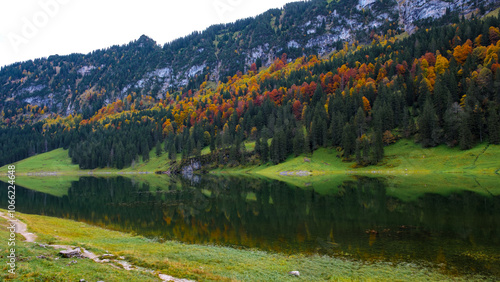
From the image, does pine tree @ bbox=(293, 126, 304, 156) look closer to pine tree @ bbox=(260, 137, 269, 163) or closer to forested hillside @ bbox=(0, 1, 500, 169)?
forested hillside @ bbox=(0, 1, 500, 169)

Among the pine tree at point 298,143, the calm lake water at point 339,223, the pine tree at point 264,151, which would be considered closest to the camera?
the calm lake water at point 339,223

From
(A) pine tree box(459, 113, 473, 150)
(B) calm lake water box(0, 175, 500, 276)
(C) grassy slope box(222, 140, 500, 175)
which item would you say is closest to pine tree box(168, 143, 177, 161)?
(C) grassy slope box(222, 140, 500, 175)

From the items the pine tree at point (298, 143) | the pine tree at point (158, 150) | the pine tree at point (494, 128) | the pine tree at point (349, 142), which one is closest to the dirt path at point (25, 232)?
the pine tree at point (349, 142)

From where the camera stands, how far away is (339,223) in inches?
1225

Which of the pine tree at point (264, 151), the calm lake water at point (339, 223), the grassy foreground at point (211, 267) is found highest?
the pine tree at point (264, 151)

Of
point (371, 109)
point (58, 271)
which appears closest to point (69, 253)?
point (58, 271)

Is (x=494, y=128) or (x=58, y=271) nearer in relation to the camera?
(x=58, y=271)

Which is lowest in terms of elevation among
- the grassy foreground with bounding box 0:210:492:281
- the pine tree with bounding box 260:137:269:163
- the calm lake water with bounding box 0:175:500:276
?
the calm lake water with bounding box 0:175:500:276

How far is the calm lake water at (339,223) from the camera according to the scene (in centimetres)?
2145

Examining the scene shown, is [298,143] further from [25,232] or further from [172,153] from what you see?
[25,232]

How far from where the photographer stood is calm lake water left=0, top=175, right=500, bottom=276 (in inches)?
845

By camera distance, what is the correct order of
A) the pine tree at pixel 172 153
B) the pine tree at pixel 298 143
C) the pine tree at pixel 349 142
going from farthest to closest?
the pine tree at pixel 172 153 < the pine tree at pixel 298 143 < the pine tree at pixel 349 142

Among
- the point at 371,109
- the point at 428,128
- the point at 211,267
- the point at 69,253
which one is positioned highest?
the point at 371,109

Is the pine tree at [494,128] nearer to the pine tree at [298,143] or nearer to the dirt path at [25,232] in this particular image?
the pine tree at [298,143]
